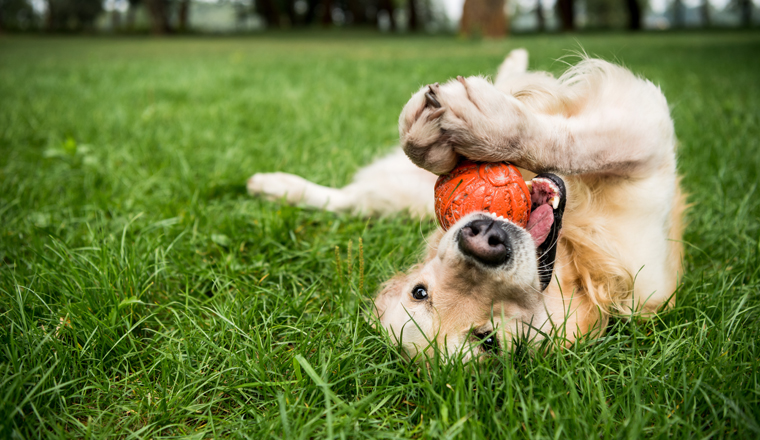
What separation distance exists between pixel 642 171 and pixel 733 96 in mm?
4942

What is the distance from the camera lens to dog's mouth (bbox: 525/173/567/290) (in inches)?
66.2

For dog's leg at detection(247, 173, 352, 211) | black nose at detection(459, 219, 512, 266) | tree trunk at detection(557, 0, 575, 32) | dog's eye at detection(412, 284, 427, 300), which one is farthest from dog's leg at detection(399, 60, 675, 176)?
tree trunk at detection(557, 0, 575, 32)

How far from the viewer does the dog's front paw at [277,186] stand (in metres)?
2.84

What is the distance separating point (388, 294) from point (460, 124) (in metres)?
0.74

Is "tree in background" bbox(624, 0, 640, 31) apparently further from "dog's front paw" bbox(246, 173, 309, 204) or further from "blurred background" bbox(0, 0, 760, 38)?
"dog's front paw" bbox(246, 173, 309, 204)

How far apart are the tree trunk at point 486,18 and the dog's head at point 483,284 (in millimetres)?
15506

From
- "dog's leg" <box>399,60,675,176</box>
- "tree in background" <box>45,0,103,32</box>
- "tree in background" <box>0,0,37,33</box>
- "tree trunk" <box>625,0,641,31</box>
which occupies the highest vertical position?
"tree in background" <box>0,0,37,33</box>

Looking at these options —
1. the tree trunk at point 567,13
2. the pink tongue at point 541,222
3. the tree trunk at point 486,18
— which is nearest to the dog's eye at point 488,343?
the pink tongue at point 541,222

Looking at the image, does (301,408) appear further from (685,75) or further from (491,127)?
(685,75)

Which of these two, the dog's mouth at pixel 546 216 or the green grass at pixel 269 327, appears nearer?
the green grass at pixel 269 327

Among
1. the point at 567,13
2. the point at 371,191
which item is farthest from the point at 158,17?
the point at 371,191

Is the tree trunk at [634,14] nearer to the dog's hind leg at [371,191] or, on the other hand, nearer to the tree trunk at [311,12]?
the tree trunk at [311,12]

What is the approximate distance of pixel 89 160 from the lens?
3320mm

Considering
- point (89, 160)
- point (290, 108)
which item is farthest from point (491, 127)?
point (290, 108)
